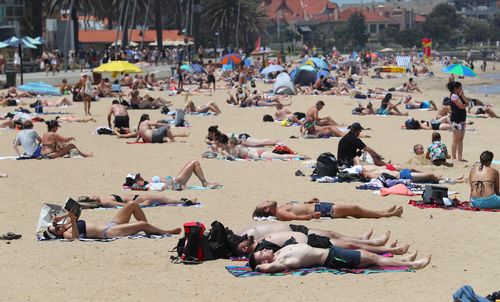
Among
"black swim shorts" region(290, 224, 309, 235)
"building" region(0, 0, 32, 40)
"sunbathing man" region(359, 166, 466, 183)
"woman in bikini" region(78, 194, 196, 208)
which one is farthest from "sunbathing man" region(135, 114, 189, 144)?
"building" region(0, 0, 32, 40)

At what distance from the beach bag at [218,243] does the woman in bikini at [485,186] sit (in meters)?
3.72

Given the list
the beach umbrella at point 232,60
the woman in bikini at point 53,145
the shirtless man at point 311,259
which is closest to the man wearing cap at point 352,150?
the woman in bikini at point 53,145

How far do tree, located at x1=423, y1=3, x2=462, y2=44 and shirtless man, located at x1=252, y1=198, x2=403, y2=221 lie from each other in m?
131

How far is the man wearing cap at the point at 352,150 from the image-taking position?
47.1 feet

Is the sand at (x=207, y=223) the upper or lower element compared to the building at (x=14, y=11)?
lower

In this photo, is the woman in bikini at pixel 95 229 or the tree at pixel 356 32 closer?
the woman in bikini at pixel 95 229

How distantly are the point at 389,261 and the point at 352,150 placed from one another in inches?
239

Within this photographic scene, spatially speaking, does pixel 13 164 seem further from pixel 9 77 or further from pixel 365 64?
A: pixel 365 64

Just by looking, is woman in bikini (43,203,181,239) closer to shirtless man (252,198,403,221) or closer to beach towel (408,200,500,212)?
shirtless man (252,198,403,221)

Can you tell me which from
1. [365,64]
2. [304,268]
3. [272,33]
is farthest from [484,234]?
[272,33]

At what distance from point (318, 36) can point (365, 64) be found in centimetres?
7746

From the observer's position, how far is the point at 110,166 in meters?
16.1

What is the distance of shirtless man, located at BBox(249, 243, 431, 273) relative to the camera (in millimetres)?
8312

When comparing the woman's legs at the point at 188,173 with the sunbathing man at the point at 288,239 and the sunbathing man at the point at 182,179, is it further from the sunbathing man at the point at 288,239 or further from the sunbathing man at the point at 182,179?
the sunbathing man at the point at 288,239
